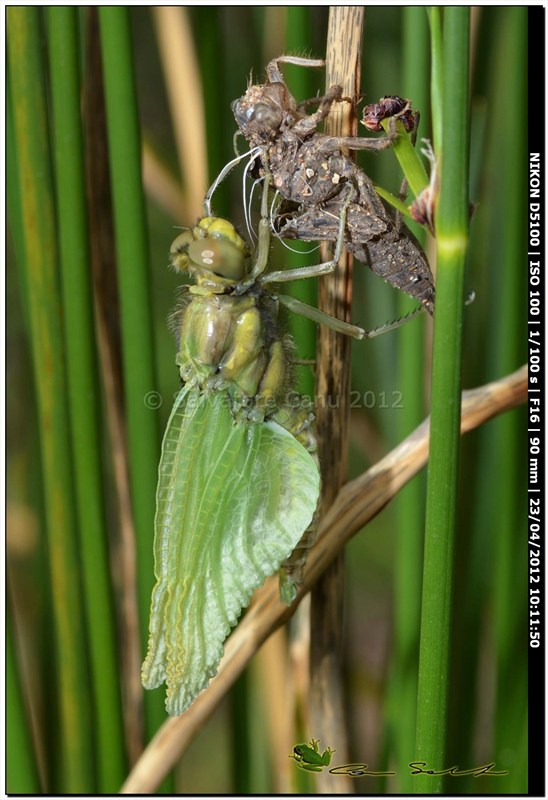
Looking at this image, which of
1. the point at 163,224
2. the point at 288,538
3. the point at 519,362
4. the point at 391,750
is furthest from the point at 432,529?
the point at 163,224

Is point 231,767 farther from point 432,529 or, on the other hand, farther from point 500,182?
point 500,182

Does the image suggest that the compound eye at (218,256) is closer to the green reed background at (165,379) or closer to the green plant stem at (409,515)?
the green reed background at (165,379)

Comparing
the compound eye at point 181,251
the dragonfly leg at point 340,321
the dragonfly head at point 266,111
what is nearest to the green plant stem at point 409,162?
the dragonfly head at point 266,111

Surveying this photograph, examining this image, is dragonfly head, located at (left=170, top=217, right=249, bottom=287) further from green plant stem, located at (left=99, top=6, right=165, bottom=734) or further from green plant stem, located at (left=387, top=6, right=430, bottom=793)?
green plant stem, located at (left=387, top=6, right=430, bottom=793)

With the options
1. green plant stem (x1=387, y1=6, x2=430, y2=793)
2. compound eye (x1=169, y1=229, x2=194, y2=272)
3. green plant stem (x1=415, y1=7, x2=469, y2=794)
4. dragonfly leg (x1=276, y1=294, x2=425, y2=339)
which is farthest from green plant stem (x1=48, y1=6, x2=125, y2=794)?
green plant stem (x1=415, y1=7, x2=469, y2=794)

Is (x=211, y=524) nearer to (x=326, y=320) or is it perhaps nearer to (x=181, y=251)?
(x=326, y=320)
